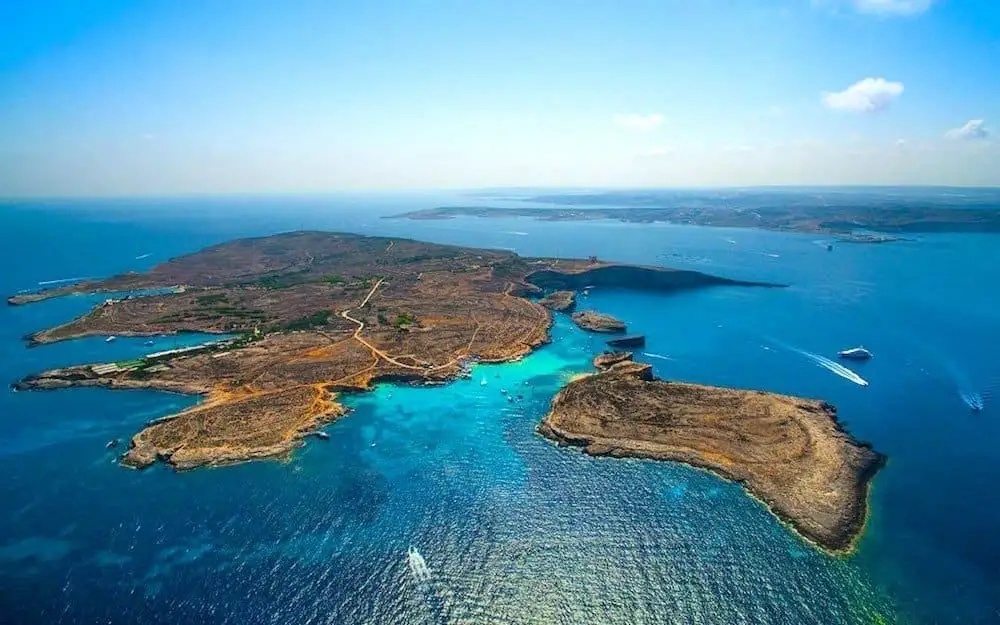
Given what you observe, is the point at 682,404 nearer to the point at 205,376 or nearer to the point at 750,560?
the point at 750,560

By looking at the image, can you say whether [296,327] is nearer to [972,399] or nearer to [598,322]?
[598,322]

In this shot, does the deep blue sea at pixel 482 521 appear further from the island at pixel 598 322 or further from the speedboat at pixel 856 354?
the island at pixel 598 322

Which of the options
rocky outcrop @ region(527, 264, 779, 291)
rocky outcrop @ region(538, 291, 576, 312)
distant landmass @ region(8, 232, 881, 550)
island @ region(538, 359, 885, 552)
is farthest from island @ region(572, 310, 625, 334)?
rocky outcrop @ region(527, 264, 779, 291)

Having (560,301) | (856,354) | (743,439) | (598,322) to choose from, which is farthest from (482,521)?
(560,301)

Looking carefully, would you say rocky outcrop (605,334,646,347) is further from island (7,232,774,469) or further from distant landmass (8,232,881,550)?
island (7,232,774,469)

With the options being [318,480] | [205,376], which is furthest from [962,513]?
[205,376]

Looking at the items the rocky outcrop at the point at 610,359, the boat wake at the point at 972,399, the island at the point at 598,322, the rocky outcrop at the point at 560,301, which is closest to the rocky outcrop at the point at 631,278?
the rocky outcrop at the point at 560,301

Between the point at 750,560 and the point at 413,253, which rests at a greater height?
the point at 413,253
